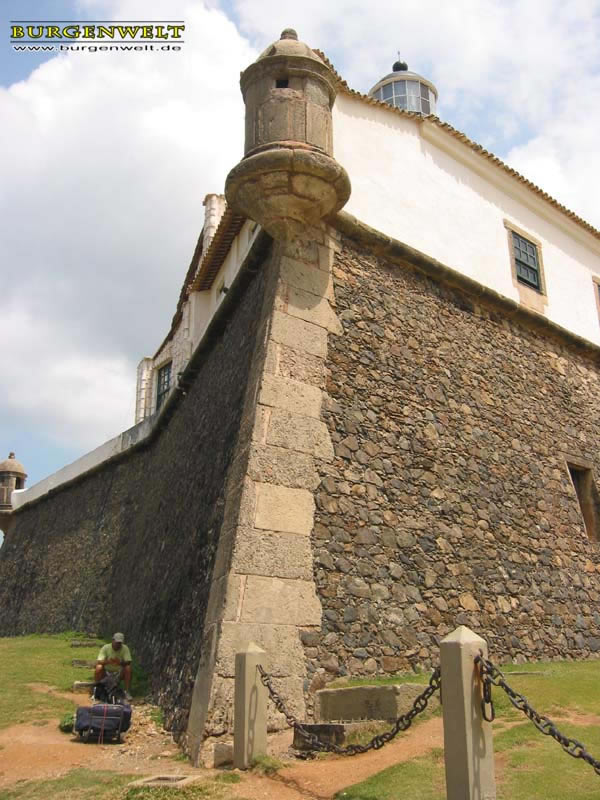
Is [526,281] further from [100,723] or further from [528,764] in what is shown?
[100,723]

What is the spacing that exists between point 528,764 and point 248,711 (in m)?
1.94

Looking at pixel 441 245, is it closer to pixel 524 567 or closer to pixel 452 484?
pixel 452 484

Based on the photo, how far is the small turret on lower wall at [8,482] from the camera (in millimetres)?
22422

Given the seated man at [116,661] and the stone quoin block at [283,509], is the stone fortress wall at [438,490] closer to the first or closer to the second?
the stone quoin block at [283,509]

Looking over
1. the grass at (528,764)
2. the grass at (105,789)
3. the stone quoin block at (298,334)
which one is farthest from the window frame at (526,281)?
the grass at (105,789)

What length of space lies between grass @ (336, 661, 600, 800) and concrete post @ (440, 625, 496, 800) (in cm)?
40

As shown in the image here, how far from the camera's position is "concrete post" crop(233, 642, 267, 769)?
16.3 feet

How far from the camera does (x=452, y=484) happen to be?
8.23m

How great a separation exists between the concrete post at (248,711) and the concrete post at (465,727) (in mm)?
1920

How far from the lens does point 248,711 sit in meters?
5.04

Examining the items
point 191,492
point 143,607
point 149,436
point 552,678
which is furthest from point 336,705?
point 149,436

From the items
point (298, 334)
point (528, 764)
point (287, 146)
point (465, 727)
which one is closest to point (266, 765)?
point (528, 764)

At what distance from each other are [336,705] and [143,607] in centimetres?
549

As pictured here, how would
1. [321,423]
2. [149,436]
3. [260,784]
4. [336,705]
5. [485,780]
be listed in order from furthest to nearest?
[149,436] → [321,423] → [336,705] → [260,784] → [485,780]
